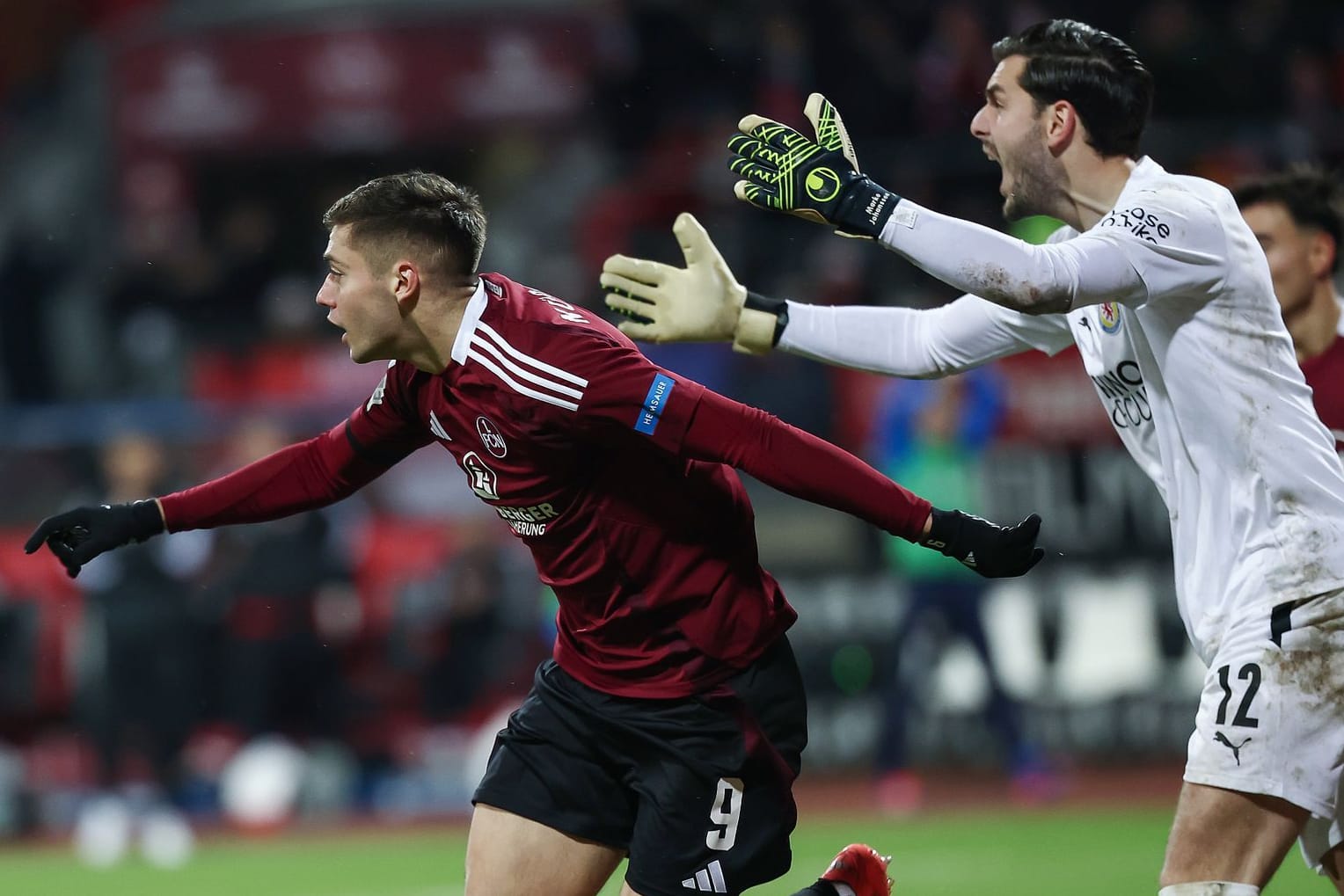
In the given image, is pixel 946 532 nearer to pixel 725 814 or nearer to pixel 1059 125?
pixel 725 814

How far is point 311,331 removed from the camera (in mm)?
12430

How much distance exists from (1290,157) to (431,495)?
6228 mm

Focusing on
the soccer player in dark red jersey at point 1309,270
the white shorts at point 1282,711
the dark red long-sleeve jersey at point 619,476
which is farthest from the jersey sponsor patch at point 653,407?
the soccer player in dark red jersey at point 1309,270

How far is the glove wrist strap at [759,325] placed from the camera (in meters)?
4.64

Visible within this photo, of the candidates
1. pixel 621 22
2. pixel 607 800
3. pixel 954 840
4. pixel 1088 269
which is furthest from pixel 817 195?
pixel 621 22

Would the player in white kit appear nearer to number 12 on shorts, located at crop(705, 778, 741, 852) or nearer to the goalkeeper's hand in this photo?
the goalkeeper's hand

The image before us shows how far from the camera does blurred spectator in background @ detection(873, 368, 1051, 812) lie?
9.87 metres

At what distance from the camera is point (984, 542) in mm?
4129

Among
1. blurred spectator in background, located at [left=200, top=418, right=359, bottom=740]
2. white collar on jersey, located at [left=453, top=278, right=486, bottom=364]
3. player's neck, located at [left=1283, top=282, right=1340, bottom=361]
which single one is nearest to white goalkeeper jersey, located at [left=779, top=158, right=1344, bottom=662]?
white collar on jersey, located at [left=453, top=278, right=486, bottom=364]

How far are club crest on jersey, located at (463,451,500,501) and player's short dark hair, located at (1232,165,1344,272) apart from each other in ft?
9.83

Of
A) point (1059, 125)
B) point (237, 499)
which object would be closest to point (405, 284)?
point (237, 499)

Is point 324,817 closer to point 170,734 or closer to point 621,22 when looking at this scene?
point 170,734

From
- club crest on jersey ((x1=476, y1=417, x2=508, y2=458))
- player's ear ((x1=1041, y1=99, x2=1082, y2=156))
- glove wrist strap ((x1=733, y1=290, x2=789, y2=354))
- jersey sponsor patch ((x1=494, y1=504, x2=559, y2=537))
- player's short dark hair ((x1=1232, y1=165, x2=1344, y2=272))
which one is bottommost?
jersey sponsor patch ((x1=494, y1=504, x2=559, y2=537))

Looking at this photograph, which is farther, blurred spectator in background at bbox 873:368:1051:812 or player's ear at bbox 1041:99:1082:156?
blurred spectator in background at bbox 873:368:1051:812
